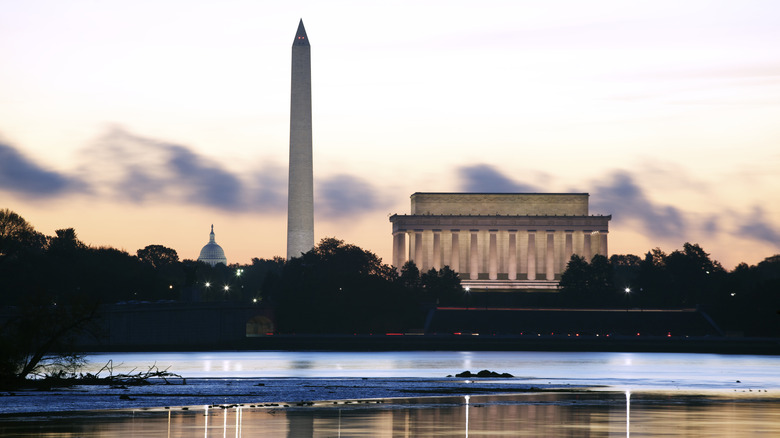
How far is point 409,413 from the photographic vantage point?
1906 inches

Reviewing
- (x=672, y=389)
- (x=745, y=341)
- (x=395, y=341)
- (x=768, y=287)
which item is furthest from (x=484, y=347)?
(x=672, y=389)

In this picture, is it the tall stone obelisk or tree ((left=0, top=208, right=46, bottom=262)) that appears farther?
A: the tall stone obelisk

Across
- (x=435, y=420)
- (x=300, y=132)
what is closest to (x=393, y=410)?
(x=435, y=420)

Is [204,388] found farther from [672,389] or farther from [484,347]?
[484,347]

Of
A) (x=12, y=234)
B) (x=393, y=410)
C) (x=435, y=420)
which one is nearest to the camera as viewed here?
(x=435, y=420)

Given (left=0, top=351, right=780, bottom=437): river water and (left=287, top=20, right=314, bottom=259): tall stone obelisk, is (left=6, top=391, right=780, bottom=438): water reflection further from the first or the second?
(left=287, top=20, right=314, bottom=259): tall stone obelisk

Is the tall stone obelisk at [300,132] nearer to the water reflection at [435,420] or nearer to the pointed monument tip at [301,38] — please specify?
the pointed monument tip at [301,38]

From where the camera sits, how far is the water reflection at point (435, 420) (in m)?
40.3

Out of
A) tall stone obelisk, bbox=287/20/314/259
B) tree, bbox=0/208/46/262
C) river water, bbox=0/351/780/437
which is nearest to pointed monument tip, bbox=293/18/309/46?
tall stone obelisk, bbox=287/20/314/259

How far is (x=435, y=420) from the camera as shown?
45.0 metres

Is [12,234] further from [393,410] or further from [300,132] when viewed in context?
[393,410]

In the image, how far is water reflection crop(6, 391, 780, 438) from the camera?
132ft

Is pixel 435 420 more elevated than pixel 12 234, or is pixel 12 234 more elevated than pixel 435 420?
pixel 12 234

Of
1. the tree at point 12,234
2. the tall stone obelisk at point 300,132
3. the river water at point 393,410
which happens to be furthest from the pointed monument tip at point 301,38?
the river water at point 393,410
